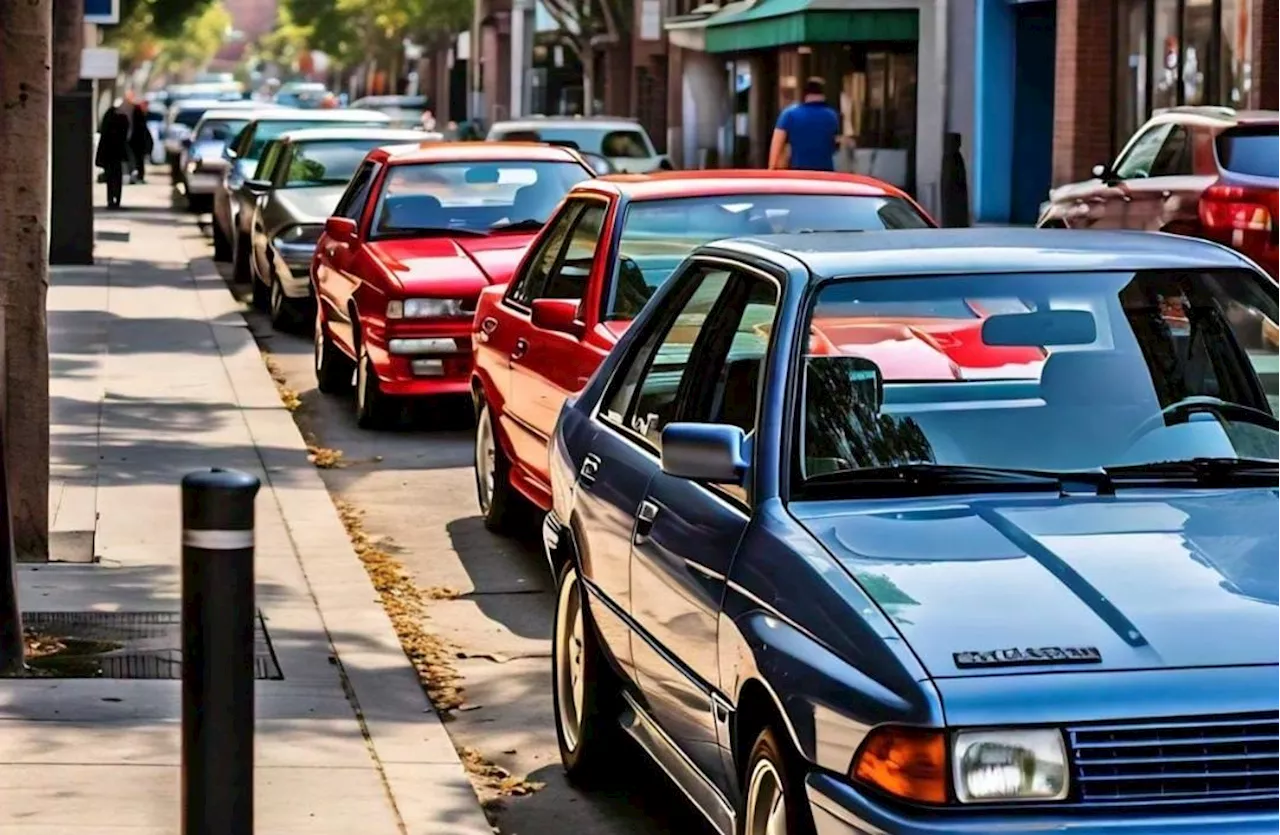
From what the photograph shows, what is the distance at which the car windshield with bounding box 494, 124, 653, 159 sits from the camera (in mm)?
28219

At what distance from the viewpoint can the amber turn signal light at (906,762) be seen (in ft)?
15.2

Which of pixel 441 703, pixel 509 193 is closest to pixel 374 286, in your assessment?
pixel 509 193

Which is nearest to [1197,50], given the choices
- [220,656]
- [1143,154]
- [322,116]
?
[1143,154]

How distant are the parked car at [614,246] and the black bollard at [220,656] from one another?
200 inches

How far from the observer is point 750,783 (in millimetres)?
5348

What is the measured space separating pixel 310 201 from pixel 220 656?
55.8 feet

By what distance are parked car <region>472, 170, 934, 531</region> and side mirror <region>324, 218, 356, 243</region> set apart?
468 centimetres

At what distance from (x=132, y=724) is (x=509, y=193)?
8839 millimetres

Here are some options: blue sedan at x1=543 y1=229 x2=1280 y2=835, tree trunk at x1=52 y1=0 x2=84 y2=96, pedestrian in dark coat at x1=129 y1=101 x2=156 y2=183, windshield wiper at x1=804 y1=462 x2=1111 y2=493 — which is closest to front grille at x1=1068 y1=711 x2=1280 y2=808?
blue sedan at x1=543 y1=229 x2=1280 y2=835

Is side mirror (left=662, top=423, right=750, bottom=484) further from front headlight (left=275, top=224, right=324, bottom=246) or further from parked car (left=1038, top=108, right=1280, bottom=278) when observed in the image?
front headlight (left=275, top=224, right=324, bottom=246)

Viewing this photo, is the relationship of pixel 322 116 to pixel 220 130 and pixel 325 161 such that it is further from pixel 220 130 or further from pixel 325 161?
pixel 220 130

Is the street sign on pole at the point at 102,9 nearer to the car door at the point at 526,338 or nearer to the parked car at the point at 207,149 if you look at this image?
the parked car at the point at 207,149

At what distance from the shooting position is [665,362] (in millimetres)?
6980

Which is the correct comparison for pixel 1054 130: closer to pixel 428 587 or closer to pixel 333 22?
pixel 428 587
